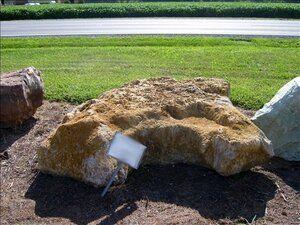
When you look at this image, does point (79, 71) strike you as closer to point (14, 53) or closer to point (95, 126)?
point (14, 53)

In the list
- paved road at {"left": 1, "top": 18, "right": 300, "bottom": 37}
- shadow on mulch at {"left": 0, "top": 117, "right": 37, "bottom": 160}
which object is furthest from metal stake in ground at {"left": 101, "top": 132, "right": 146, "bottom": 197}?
paved road at {"left": 1, "top": 18, "right": 300, "bottom": 37}

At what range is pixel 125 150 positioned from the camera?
14.2ft

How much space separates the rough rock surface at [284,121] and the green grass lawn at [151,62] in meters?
1.69

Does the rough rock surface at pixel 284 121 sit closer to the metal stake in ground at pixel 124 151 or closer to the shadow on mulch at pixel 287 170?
the shadow on mulch at pixel 287 170

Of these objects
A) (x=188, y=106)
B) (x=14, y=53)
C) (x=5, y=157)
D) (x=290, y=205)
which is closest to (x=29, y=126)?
(x=5, y=157)

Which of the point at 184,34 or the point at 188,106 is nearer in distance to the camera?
the point at 188,106

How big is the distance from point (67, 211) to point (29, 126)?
6.56 ft

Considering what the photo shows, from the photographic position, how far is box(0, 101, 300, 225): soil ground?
4.26 m

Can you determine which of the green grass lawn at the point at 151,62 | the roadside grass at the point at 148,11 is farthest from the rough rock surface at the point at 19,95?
the roadside grass at the point at 148,11

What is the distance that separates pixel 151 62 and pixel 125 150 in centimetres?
625

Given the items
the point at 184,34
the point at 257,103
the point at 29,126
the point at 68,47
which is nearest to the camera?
the point at 29,126

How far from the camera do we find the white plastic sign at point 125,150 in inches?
169

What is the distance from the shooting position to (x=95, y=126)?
15.4 feet

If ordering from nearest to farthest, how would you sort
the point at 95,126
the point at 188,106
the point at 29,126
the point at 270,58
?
the point at 95,126 → the point at 188,106 → the point at 29,126 → the point at 270,58
